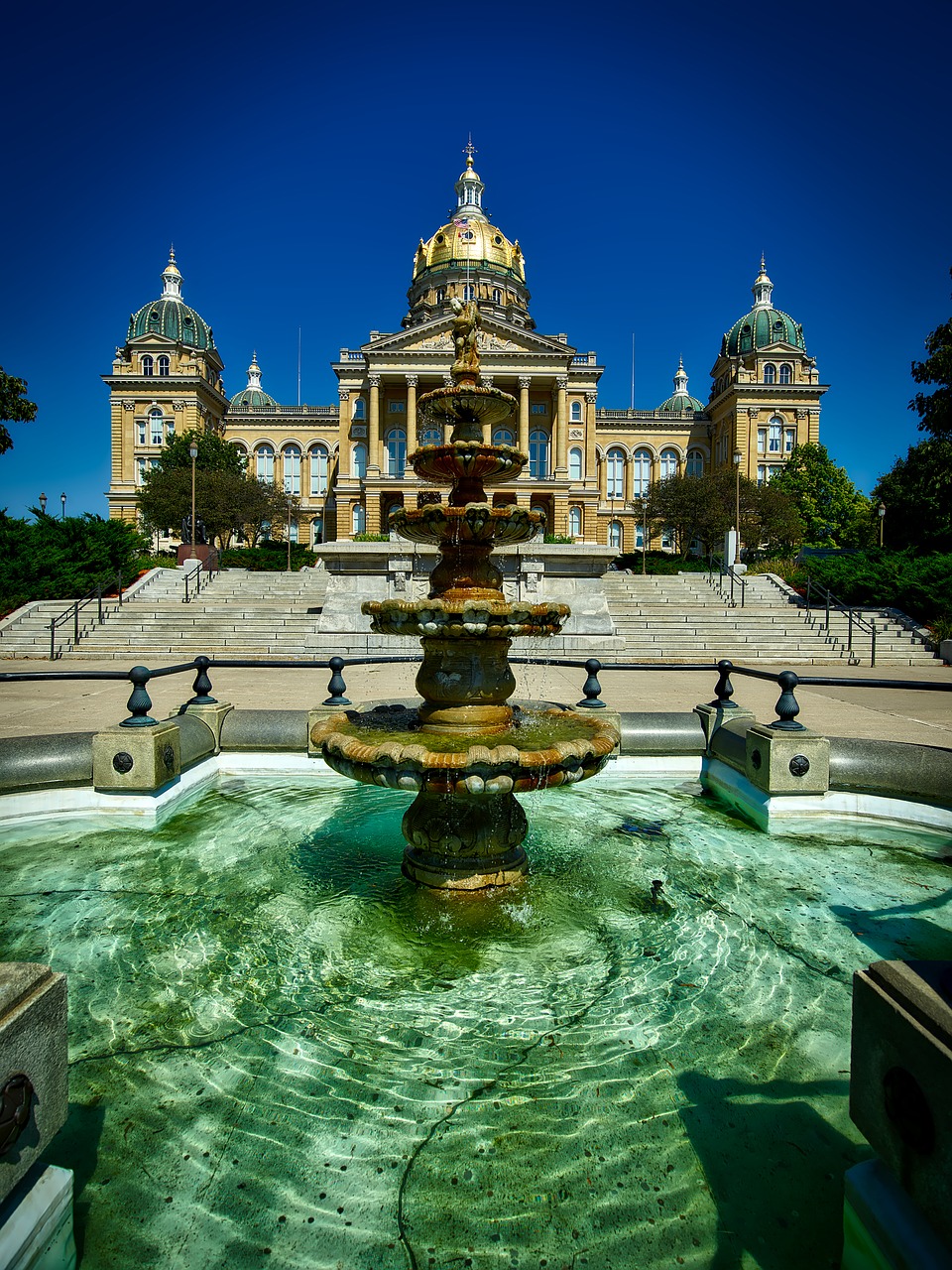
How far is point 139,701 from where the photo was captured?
17.1ft

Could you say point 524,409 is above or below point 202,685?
above

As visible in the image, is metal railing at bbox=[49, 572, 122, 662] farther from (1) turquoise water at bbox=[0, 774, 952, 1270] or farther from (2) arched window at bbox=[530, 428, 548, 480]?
(2) arched window at bbox=[530, 428, 548, 480]

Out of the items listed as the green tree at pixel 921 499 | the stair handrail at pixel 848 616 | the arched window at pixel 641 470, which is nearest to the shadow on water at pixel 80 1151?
the stair handrail at pixel 848 616

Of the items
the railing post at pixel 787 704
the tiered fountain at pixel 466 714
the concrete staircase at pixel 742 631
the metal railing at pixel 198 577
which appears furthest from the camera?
the metal railing at pixel 198 577

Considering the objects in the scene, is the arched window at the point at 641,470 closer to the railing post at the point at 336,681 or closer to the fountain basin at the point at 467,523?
the railing post at the point at 336,681

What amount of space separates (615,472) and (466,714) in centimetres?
6941

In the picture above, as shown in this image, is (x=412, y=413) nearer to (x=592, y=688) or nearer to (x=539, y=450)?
(x=539, y=450)

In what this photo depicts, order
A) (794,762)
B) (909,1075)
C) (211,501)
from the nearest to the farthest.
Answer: (909,1075) < (794,762) < (211,501)

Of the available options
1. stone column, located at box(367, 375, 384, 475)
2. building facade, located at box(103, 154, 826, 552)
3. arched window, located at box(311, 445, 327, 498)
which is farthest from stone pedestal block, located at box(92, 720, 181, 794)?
arched window, located at box(311, 445, 327, 498)

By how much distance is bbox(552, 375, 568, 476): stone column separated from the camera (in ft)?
165

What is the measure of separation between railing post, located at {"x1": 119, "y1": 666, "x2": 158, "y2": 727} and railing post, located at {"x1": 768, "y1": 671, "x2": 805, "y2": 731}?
480cm

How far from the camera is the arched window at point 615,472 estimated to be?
6938 centimetres

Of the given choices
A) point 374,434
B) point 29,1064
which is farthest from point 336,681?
point 374,434

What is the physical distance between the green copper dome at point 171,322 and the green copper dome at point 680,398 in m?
54.8
